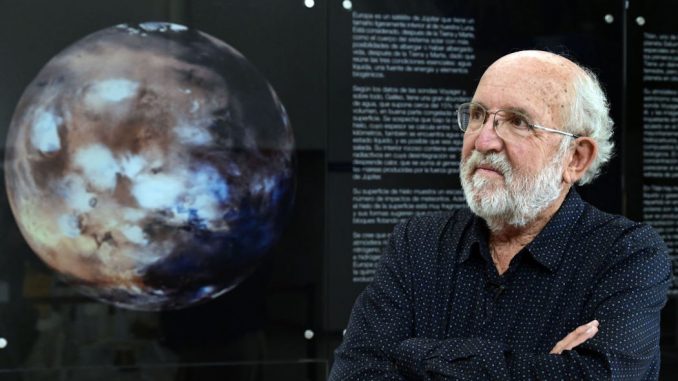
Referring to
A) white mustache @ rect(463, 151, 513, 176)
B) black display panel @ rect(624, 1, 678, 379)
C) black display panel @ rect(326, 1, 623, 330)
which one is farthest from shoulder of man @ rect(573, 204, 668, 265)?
black display panel @ rect(624, 1, 678, 379)

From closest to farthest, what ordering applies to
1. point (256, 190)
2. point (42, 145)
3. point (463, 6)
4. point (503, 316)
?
1. point (503, 316)
2. point (42, 145)
3. point (256, 190)
4. point (463, 6)

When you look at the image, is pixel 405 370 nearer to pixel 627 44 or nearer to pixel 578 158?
pixel 578 158

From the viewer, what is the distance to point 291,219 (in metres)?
3.47

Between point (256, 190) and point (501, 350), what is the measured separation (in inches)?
61.7

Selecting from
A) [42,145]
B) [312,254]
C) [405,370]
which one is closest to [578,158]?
[405,370]

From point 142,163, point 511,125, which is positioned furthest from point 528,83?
point 142,163

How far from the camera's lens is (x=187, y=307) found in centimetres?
337

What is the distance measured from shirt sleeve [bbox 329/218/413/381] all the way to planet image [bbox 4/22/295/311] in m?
1.15

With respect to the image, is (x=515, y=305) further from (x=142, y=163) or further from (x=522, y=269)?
(x=142, y=163)

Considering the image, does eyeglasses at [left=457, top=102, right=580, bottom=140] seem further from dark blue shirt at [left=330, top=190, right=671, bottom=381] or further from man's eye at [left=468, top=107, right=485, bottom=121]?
dark blue shirt at [left=330, top=190, right=671, bottom=381]

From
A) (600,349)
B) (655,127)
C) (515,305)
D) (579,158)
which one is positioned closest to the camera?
(600,349)

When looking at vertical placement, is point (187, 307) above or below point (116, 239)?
below

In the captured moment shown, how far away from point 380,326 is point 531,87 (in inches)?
27.7

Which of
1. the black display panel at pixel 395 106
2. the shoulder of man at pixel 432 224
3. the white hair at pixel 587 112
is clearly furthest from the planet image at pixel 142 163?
the white hair at pixel 587 112
